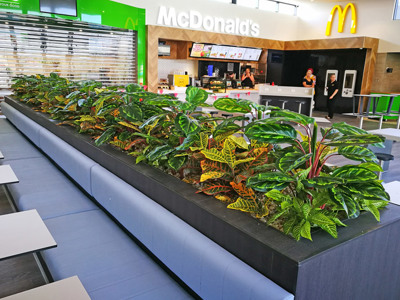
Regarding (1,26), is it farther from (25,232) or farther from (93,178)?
(25,232)

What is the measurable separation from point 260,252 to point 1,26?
830 cm

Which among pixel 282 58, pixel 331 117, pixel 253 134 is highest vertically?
pixel 282 58

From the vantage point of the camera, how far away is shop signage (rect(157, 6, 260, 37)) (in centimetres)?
1080

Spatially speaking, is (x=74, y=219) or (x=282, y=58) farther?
(x=282, y=58)

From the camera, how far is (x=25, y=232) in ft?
6.31

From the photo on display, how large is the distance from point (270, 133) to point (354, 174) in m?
0.40

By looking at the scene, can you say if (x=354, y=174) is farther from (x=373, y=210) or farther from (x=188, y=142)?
(x=188, y=142)

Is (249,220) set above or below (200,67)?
below

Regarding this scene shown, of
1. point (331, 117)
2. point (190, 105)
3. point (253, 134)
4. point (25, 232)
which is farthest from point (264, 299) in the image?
point (331, 117)

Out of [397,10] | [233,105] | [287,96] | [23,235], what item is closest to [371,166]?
[233,105]

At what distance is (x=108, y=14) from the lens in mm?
8945

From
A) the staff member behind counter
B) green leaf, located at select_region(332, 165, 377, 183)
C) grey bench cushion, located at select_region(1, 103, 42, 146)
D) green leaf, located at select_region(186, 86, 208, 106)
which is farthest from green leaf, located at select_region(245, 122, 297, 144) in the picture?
the staff member behind counter

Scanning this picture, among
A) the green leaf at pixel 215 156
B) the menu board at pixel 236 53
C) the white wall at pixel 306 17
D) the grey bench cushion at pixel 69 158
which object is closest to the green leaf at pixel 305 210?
the green leaf at pixel 215 156

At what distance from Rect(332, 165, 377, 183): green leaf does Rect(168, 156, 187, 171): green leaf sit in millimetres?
868
